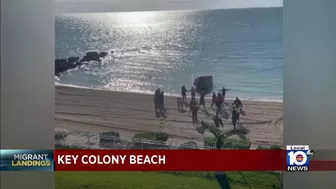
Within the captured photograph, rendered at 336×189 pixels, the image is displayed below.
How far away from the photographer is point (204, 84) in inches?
69.2

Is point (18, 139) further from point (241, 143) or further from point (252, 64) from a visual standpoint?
point (252, 64)

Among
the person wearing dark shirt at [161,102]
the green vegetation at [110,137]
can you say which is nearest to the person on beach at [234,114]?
the person wearing dark shirt at [161,102]

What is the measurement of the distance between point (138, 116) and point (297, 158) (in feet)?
3.07

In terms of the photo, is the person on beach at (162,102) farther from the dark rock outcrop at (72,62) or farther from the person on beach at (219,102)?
the dark rock outcrop at (72,62)

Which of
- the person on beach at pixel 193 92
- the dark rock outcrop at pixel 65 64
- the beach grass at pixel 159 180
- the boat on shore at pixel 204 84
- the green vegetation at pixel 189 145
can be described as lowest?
the beach grass at pixel 159 180

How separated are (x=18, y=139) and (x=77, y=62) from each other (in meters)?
0.59

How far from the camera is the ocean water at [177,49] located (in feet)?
5.68

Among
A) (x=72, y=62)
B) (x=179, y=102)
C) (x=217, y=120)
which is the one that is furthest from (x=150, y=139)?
(x=72, y=62)

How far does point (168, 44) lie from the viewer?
178 centimetres

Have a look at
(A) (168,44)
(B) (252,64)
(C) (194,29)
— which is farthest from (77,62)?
(B) (252,64)

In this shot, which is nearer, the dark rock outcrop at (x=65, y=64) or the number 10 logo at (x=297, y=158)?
the number 10 logo at (x=297, y=158)

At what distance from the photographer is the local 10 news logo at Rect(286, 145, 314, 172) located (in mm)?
1734

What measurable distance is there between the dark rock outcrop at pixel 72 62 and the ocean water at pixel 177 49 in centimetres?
3

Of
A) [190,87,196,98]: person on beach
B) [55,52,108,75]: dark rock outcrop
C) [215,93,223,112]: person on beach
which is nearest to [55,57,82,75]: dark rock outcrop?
[55,52,108,75]: dark rock outcrop
